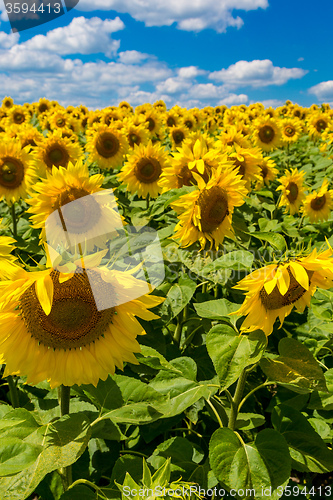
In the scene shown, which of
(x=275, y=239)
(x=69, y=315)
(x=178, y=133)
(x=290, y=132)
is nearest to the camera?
(x=69, y=315)

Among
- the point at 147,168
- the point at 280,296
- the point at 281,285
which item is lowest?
the point at 280,296

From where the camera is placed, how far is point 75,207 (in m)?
3.56

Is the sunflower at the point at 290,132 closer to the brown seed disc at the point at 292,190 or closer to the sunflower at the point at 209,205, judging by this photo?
the brown seed disc at the point at 292,190

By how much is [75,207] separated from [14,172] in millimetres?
1890

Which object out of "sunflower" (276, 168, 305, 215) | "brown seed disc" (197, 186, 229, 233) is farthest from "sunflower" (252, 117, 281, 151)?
"brown seed disc" (197, 186, 229, 233)

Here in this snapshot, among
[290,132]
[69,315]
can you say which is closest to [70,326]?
[69,315]

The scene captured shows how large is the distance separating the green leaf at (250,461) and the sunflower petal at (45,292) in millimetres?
1128

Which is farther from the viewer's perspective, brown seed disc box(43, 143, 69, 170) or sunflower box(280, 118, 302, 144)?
sunflower box(280, 118, 302, 144)

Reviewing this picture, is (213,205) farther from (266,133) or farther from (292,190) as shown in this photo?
(266,133)

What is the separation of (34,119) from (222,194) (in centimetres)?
1505

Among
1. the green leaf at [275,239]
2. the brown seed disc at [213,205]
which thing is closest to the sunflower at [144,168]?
the brown seed disc at [213,205]

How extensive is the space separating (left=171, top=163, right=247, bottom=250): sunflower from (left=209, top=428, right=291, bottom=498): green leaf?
4.98ft

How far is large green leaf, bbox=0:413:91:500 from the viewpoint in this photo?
A: 1413mm

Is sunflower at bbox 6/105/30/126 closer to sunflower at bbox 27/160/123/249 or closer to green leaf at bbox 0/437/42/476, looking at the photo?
sunflower at bbox 27/160/123/249
